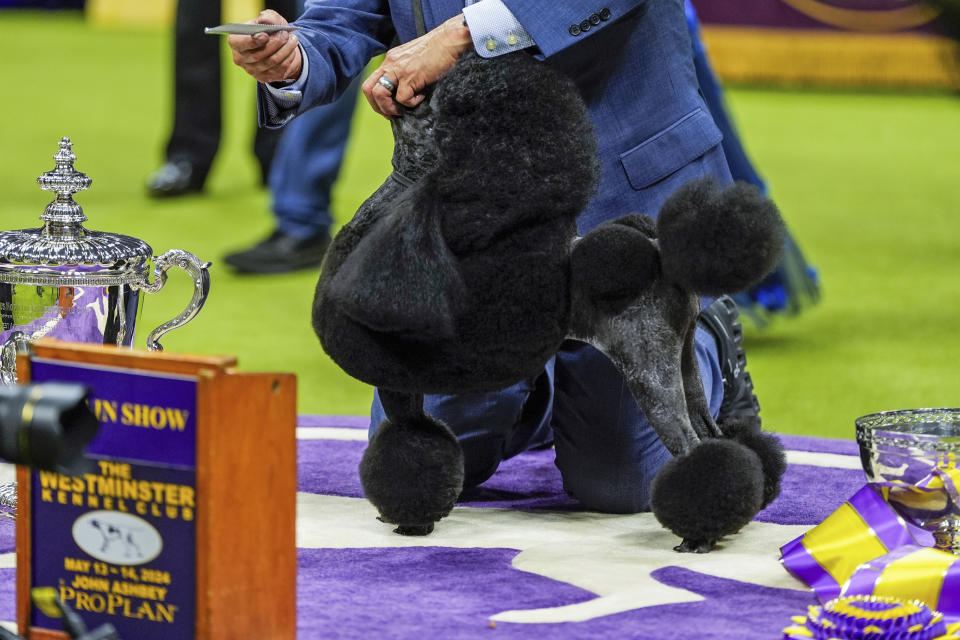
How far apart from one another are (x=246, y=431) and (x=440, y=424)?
1.53 feet

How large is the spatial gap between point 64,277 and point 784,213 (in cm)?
274

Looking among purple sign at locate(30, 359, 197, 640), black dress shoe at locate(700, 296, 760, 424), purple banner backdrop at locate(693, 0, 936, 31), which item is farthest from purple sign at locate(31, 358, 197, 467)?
purple banner backdrop at locate(693, 0, 936, 31)

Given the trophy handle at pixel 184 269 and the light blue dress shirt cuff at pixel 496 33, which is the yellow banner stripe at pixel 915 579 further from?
the trophy handle at pixel 184 269

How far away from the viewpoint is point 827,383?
2537 mm

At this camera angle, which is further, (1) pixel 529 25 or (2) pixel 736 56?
(2) pixel 736 56

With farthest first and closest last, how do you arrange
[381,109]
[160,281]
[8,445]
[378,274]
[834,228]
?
1. [834,228]
2. [160,281]
3. [381,109]
4. [378,274]
5. [8,445]

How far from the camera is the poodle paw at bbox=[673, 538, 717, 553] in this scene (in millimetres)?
1473

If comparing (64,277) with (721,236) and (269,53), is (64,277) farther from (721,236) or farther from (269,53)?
(721,236)

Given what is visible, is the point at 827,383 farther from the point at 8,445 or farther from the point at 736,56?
the point at 736,56

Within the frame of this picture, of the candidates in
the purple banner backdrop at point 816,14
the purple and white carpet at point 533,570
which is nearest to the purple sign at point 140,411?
the purple and white carpet at point 533,570

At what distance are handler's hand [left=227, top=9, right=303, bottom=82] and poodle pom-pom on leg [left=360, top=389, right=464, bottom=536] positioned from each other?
335mm

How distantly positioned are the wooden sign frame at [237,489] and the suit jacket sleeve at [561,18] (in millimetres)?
466

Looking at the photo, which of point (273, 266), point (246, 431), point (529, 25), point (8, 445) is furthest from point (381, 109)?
point (273, 266)

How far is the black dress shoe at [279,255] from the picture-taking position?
3354 mm
